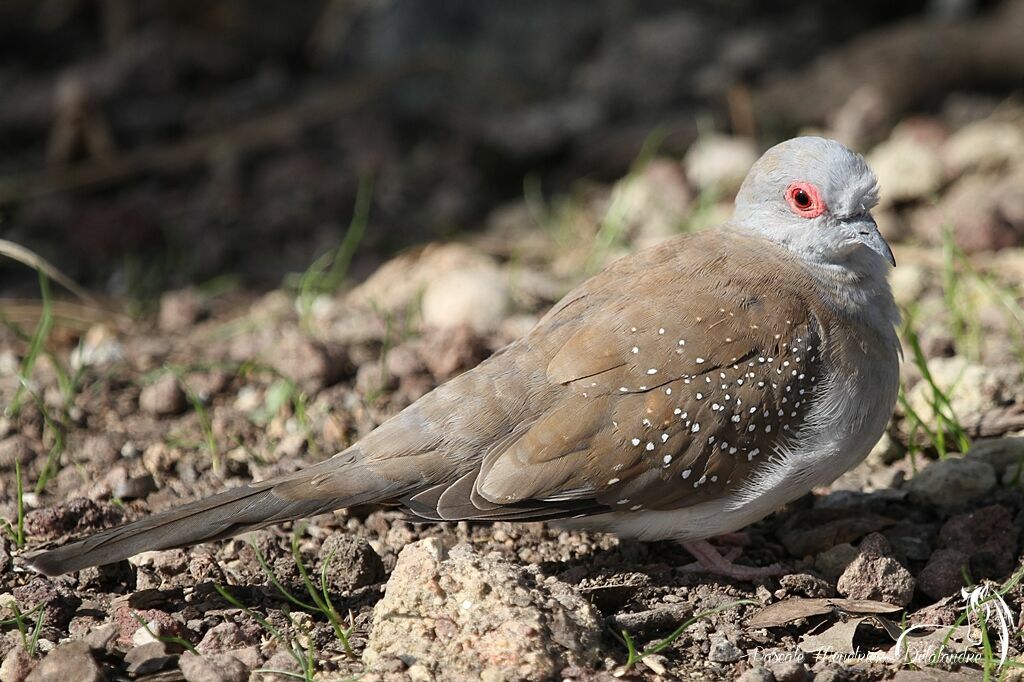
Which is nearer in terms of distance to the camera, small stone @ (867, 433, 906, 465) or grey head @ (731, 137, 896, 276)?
grey head @ (731, 137, 896, 276)

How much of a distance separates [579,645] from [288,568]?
1094 millimetres

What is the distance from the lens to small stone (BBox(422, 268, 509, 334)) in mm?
5484

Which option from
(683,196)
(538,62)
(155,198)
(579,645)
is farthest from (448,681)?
(538,62)

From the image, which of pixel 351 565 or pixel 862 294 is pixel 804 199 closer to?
pixel 862 294

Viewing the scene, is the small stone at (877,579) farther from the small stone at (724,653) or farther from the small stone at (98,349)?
the small stone at (98,349)

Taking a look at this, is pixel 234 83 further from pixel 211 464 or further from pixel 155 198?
pixel 211 464

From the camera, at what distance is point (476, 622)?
3.33m

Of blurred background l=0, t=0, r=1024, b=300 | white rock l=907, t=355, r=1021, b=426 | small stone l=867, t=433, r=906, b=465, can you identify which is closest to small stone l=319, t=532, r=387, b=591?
small stone l=867, t=433, r=906, b=465

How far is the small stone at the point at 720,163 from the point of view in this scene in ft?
21.6

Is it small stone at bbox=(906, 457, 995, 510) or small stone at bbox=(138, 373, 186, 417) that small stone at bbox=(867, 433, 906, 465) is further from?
small stone at bbox=(138, 373, 186, 417)

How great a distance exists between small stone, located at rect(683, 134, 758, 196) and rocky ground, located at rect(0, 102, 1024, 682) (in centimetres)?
15

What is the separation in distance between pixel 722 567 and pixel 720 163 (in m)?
3.34

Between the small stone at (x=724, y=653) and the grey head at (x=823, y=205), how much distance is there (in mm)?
1395

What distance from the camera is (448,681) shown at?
10.7ft
